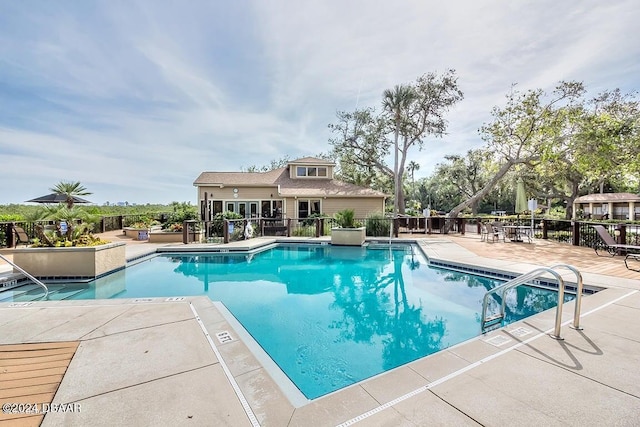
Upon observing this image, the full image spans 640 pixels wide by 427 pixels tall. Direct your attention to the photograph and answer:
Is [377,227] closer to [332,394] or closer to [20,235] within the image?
[332,394]

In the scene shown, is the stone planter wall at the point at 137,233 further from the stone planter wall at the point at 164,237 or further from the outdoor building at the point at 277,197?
the outdoor building at the point at 277,197

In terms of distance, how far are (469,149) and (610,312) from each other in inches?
1258

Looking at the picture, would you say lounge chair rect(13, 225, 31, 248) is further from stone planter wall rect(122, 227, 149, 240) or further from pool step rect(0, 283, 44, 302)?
pool step rect(0, 283, 44, 302)

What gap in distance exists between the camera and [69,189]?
15.8 m

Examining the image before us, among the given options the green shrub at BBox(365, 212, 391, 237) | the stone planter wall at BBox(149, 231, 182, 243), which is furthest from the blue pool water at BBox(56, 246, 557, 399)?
the green shrub at BBox(365, 212, 391, 237)

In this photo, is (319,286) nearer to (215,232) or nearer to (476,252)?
(476,252)

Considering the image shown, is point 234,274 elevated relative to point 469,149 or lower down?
lower down

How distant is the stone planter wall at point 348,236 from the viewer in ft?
43.3

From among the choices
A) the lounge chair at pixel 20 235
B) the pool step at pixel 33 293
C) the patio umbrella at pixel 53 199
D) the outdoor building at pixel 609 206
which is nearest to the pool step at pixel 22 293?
the pool step at pixel 33 293

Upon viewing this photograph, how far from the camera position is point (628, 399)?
237cm

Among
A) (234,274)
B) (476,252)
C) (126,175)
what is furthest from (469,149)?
(126,175)

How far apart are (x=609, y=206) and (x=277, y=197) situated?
35364mm

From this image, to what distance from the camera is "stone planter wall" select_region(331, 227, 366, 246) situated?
13.2 m

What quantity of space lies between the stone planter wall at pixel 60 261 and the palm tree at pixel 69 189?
9.83 m
